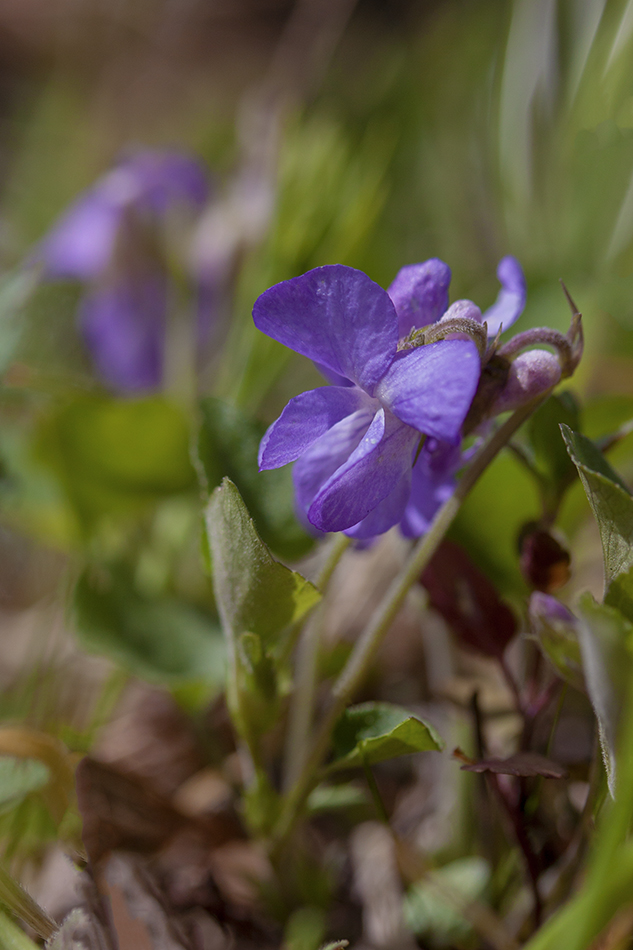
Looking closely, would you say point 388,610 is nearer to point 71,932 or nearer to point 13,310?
point 71,932

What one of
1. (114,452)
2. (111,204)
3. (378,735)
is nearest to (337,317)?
(378,735)

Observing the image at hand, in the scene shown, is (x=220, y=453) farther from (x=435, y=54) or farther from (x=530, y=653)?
(x=435, y=54)

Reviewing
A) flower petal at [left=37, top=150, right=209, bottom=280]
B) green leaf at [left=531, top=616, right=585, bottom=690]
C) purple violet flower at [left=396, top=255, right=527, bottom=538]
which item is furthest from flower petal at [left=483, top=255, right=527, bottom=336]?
flower petal at [left=37, top=150, right=209, bottom=280]

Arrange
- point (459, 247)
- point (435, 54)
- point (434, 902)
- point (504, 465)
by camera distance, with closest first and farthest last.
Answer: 1. point (434, 902)
2. point (504, 465)
3. point (459, 247)
4. point (435, 54)

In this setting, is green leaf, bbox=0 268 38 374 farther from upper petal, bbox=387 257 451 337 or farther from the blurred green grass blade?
the blurred green grass blade

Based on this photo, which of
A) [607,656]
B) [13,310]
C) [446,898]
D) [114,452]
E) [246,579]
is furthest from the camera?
[114,452]

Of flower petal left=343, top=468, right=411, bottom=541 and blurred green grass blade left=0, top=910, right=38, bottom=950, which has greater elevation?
flower petal left=343, top=468, right=411, bottom=541

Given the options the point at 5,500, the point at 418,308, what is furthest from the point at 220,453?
the point at 5,500
